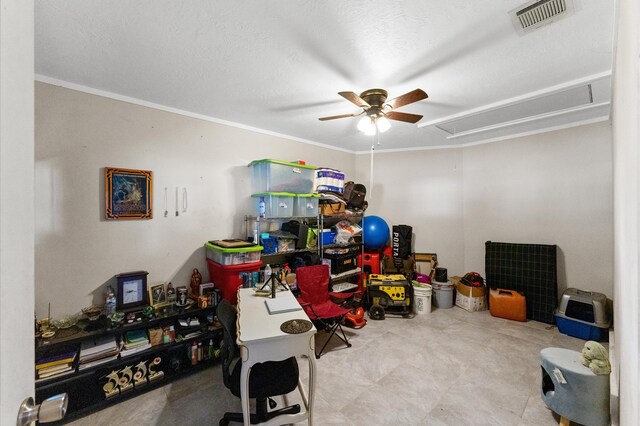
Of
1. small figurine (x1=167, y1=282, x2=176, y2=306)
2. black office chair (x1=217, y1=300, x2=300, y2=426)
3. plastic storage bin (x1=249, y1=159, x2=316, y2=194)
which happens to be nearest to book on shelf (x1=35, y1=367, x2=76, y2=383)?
small figurine (x1=167, y1=282, x2=176, y2=306)

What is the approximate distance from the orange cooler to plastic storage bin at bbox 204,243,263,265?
3489 millimetres

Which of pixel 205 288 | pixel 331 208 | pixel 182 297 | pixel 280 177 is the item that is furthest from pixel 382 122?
pixel 182 297

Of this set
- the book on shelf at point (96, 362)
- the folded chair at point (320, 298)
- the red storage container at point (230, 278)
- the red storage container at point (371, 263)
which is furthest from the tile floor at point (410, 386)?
the red storage container at point (371, 263)

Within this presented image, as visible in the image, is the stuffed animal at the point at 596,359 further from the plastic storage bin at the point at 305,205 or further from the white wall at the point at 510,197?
the plastic storage bin at the point at 305,205

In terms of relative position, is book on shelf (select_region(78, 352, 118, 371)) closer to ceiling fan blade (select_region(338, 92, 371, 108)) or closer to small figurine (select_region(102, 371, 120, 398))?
small figurine (select_region(102, 371, 120, 398))

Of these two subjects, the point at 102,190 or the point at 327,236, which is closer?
the point at 102,190

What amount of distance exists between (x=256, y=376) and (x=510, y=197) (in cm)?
435

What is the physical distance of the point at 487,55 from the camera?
1.89m

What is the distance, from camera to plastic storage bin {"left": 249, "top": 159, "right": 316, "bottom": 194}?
3.16 meters

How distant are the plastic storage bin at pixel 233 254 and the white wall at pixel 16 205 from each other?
2.02m

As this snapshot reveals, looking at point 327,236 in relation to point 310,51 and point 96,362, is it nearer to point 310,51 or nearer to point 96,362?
point 310,51

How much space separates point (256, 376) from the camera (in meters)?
1.73

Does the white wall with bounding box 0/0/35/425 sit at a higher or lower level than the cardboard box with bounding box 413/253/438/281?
higher

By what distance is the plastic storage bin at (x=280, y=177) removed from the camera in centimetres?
316
